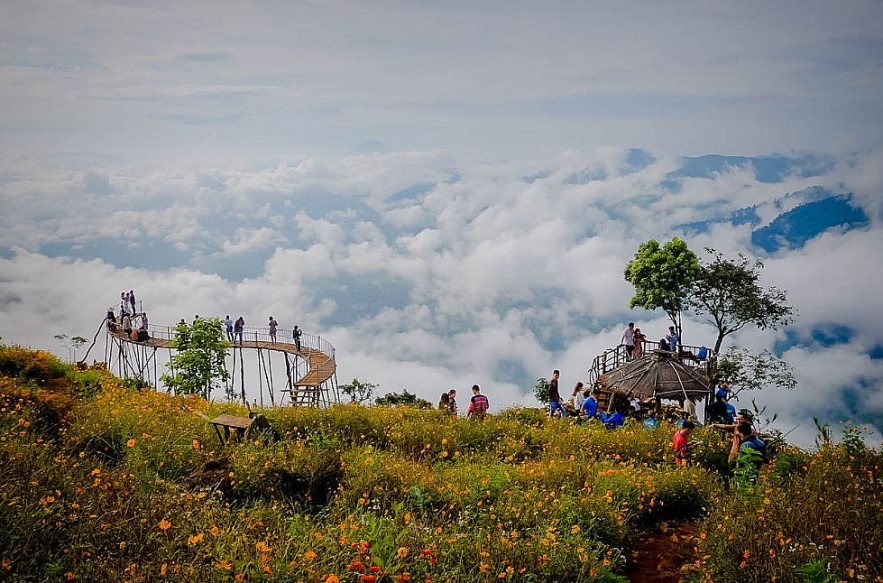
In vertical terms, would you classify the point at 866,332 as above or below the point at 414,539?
above

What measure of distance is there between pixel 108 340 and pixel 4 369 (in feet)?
66.5

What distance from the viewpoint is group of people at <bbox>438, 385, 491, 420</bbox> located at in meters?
13.7

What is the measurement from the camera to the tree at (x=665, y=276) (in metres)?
31.0

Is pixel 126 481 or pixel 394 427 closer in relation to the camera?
pixel 126 481

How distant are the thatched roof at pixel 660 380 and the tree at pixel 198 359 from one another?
11.4 m

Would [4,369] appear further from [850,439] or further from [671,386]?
[671,386]

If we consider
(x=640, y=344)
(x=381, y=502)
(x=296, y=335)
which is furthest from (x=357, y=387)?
(x=381, y=502)

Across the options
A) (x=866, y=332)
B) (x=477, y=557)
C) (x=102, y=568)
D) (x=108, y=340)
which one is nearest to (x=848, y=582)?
(x=477, y=557)

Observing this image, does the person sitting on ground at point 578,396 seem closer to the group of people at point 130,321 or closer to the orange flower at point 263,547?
the orange flower at point 263,547

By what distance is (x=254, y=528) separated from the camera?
655 centimetres

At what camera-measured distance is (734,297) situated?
31.9 meters

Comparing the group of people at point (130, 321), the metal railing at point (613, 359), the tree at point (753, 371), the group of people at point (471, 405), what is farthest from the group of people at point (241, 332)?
the tree at point (753, 371)

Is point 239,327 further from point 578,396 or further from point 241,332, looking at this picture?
point 578,396

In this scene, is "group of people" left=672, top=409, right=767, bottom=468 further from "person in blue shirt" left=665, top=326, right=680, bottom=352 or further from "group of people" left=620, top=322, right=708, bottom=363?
"person in blue shirt" left=665, top=326, right=680, bottom=352
